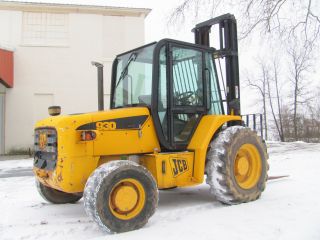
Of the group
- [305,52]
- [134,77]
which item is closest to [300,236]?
[134,77]

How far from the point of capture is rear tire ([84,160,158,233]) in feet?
16.4

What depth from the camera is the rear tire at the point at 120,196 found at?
499cm

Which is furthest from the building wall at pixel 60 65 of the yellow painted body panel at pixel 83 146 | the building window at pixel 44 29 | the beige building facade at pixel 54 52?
the yellow painted body panel at pixel 83 146

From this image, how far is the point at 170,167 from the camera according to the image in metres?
6.03

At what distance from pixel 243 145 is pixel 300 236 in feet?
7.18

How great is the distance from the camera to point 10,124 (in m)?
20.4

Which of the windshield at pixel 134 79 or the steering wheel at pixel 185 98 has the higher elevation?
the windshield at pixel 134 79

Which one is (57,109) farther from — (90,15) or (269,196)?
(90,15)

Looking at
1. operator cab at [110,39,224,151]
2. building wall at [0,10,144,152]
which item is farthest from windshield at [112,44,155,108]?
building wall at [0,10,144,152]

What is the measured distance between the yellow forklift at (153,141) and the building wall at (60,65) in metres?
13.3

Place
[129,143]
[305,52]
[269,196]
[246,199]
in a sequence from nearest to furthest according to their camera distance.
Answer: [129,143], [246,199], [269,196], [305,52]

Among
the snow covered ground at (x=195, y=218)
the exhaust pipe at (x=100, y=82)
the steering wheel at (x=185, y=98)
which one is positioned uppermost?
the exhaust pipe at (x=100, y=82)

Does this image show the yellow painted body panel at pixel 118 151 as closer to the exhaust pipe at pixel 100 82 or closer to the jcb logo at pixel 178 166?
the jcb logo at pixel 178 166

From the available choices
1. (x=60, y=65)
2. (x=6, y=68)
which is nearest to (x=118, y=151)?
(x=6, y=68)
